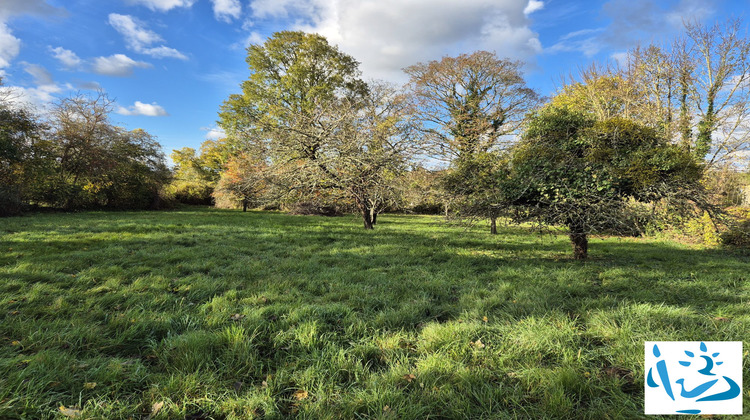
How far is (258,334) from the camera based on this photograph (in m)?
2.73

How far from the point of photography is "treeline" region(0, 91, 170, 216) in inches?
580

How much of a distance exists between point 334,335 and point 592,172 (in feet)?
18.5

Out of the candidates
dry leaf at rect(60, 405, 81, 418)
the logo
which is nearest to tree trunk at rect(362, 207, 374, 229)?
the logo

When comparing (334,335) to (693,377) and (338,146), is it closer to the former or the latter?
(693,377)

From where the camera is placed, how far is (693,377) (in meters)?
2.16

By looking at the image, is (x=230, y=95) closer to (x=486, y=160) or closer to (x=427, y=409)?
(x=486, y=160)

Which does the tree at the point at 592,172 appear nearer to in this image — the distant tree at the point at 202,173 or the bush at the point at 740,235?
the bush at the point at 740,235

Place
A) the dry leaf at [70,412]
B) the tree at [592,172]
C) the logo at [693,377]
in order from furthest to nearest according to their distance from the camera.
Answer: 1. the tree at [592,172]
2. the logo at [693,377]
3. the dry leaf at [70,412]

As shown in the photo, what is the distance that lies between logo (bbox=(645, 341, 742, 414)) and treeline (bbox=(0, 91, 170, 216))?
66.5 ft

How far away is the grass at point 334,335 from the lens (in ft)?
6.31

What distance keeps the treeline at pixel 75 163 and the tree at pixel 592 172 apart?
778 inches

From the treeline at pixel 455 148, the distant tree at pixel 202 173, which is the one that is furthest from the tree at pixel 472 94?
the distant tree at pixel 202 173

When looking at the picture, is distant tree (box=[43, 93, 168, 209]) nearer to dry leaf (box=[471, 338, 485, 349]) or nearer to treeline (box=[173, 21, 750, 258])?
treeline (box=[173, 21, 750, 258])

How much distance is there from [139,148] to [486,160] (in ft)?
74.6
